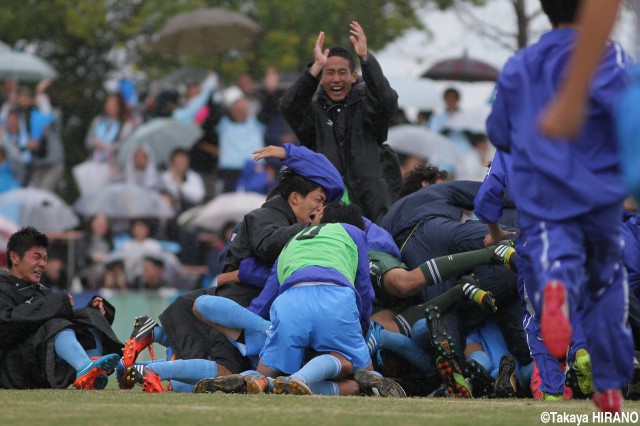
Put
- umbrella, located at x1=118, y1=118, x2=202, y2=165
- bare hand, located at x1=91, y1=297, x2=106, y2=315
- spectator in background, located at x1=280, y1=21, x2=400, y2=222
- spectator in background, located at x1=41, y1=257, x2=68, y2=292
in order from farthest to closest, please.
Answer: umbrella, located at x1=118, y1=118, x2=202, y2=165 → spectator in background, located at x1=41, y1=257, x2=68, y2=292 → spectator in background, located at x1=280, y1=21, x2=400, y2=222 → bare hand, located at x1=91, y1=297, x2=106, y2=315

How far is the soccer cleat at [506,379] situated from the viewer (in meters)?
9.16

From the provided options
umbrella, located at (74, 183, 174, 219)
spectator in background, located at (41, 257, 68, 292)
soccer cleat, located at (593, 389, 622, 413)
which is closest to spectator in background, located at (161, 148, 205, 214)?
umbrella, located at (74, 183, 174, 219)

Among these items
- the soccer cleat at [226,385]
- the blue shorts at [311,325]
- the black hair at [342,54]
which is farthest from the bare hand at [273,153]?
the soccer cleat at [226,385]

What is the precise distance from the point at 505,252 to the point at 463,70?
42.9ft

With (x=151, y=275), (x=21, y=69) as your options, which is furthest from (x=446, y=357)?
(x=21, y=69)

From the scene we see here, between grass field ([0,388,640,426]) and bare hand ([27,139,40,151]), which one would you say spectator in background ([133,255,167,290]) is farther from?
grass field ([0,388,640,426])

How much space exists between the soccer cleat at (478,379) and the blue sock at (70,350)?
2554 millimetres

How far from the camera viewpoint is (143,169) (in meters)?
18.5

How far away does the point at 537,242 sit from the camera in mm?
5797

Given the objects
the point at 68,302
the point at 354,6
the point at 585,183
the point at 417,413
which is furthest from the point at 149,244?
the point at 585,183

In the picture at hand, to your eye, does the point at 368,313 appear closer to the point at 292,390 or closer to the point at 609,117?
the point at 292,390

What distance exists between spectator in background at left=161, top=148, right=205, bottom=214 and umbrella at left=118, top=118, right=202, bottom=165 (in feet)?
0.45

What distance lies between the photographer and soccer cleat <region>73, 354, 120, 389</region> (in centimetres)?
897

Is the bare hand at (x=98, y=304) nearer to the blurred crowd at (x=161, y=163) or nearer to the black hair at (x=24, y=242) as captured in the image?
the black hair at (x=24, y=242)
